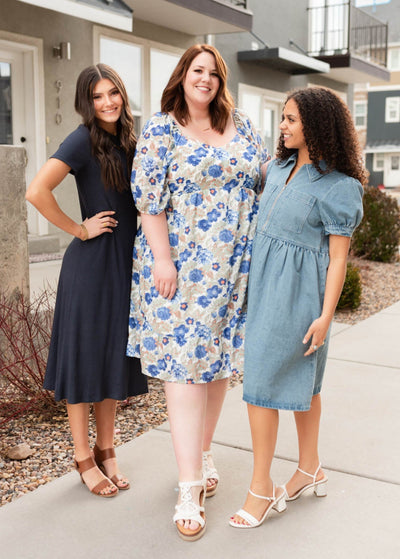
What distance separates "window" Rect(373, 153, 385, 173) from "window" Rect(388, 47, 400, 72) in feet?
14.8

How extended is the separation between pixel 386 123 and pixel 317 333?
35.1m

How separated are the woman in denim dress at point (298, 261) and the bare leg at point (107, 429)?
2.10ft

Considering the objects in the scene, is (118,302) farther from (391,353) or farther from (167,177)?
(391,353)

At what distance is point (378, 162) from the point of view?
36406 mm

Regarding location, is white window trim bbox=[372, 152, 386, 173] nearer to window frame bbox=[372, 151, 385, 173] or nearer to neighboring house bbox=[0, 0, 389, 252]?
window frame bbox=[372, 151, 385, 173]

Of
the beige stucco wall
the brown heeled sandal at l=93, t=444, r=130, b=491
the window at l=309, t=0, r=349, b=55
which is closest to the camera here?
the brown heeled sandal at l=93, t=444, r=130, b=491

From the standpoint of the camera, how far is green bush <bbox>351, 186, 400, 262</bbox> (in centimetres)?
955

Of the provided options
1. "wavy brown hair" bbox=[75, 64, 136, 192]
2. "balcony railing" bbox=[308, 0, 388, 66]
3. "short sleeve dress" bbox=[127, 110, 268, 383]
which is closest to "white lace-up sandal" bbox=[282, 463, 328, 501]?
"short sleeve dress" bbox=[127, 110, 268, 383]

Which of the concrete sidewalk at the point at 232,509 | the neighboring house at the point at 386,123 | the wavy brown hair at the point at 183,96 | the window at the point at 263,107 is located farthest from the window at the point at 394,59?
the wavy brown hair at the point at 183,96

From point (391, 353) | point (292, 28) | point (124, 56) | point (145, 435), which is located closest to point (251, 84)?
point (292, 28)

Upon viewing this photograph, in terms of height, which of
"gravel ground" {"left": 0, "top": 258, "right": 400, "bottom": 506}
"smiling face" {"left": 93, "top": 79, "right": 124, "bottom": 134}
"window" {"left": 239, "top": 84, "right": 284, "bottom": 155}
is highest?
"window" {"left": 239, "top": 84, "right": 284, "bottom": 155}

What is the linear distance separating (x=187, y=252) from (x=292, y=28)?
40.1 feet

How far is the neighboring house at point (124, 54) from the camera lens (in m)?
7.85

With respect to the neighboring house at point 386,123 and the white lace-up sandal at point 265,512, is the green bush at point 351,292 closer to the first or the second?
the white lace-up sandal at point 265,512
